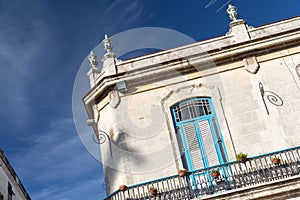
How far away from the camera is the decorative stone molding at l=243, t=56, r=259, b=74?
1067 centimetres

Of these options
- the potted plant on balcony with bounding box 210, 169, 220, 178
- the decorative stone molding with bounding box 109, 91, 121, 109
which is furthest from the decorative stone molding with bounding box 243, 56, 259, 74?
the decorative stone molding with bounding box 109, 91, 121, 109

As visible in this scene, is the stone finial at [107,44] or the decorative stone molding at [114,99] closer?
the decorative stone molding at [114,99]

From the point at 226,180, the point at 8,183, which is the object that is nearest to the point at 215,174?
the point at 226,180

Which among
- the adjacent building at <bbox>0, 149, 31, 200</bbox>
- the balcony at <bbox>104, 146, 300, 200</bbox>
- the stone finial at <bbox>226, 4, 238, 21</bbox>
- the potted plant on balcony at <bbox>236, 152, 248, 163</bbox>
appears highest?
the stone finial at <bbox>226, 4, 238, 21</bbox>

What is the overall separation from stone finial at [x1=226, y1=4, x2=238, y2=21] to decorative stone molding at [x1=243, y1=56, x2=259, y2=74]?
Result: 184 centimetres

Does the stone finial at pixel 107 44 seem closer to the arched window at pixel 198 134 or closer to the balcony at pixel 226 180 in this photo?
the arched window at pixel 198 134

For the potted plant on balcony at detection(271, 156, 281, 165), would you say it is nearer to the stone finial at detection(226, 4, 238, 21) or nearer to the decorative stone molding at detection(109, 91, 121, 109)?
the decorative stone molding at detection(109, 91, 121, 109)

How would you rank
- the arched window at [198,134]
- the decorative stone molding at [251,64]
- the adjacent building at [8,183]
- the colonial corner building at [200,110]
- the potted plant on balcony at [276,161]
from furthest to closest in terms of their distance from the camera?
the adjacent building at [8,183]
the decorative stone molding at [251,64]
the arched window at [198,134]
the colonial corner building at [200,110]
the potted plant on balcony at [276,161]

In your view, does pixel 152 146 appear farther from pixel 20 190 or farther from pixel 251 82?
pixel 20 190

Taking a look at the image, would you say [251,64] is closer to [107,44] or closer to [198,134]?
[198,134]

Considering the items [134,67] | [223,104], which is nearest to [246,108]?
[223,104]

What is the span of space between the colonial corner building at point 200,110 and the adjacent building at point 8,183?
5388 millimetres

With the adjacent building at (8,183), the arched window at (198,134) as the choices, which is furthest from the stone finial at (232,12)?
the adjacent building at (8,183)

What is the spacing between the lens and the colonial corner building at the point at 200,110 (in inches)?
375
